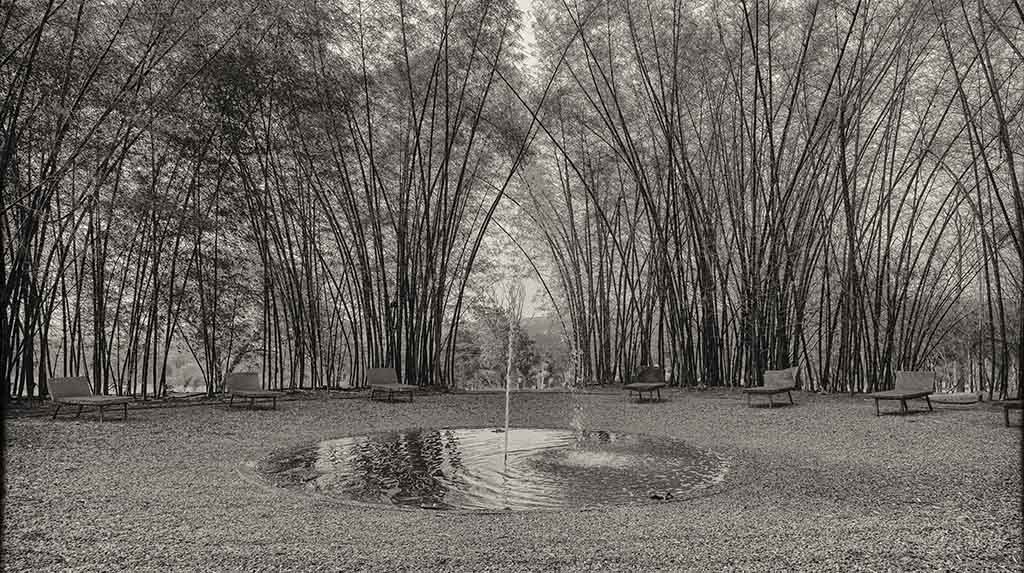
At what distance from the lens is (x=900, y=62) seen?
766cm

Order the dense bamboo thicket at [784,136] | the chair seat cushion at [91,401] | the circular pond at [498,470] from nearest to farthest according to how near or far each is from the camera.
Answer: the circular pond at [498,470] → the chair seat cushion at [91,401] → the dense bamboo thicket at [784,136]

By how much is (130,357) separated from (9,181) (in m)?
2.40

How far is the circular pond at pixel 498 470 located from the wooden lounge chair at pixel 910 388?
2347mm

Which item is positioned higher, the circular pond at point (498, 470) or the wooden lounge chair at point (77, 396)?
the wooden lounge chair at point (77, 396)

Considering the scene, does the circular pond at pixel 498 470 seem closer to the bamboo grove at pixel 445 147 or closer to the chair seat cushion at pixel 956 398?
the chair seat cushion at pixel 956 398

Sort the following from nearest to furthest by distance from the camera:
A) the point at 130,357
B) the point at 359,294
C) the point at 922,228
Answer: the point at 130,357, the point at 359,294, the point at 922,228

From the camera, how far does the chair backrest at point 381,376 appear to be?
7.59 meters

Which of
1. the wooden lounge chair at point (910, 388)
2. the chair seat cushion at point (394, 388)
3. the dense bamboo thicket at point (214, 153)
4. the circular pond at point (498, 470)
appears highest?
the dense bamboo thicket at point (214, 153)

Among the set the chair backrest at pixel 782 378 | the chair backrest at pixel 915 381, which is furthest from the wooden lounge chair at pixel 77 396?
the chair backrest at pixel 915 381

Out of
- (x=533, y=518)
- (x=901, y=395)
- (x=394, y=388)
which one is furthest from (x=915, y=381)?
(x=394, y=388)

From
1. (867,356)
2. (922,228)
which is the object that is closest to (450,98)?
(867,356)

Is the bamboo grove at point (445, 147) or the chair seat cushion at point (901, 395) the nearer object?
the chair seat cushion at point (901, 395)

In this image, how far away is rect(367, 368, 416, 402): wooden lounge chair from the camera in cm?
729

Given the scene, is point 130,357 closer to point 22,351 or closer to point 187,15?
point 22,351
